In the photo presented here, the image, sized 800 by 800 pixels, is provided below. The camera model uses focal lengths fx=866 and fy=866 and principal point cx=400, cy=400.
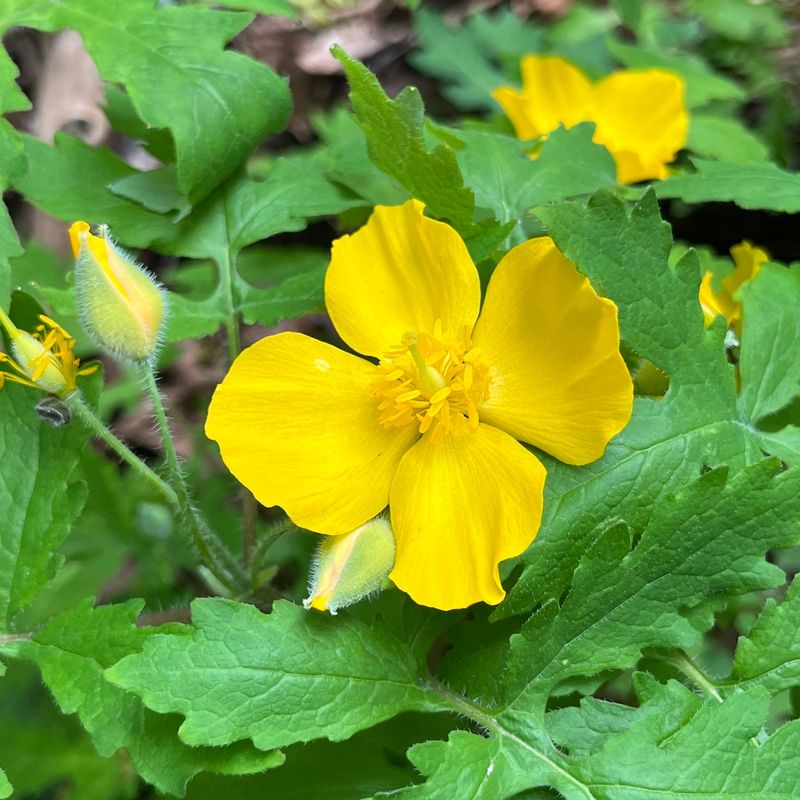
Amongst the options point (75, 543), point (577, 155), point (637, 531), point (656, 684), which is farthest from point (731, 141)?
point (75, 543)

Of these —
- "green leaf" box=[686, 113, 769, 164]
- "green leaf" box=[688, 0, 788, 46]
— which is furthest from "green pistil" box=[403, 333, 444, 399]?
"green leaf" box=[688, 0, 788, 46]

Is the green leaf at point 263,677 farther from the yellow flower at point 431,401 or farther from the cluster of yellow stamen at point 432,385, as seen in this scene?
the cluster of yellow stamen at point 432,385

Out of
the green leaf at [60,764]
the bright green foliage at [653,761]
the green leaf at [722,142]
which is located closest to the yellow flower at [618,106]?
the green leaf at [722,142]

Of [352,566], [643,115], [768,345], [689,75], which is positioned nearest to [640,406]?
[768,345]

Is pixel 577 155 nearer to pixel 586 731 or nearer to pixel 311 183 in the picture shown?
pixel 311 183

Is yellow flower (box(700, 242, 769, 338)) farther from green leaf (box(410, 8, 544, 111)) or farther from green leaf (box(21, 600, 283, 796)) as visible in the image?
green leaf (box(410, 8, 544, 111))

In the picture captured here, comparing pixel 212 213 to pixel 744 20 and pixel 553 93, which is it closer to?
pixel 553 93
